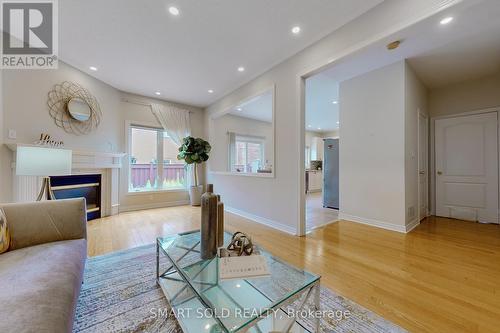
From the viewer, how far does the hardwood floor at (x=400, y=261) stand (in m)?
1.40

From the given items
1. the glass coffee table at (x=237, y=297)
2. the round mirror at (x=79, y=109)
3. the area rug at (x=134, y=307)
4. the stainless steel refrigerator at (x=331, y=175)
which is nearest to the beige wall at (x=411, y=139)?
the stainless steel refrigerator at (x=331, y=175)

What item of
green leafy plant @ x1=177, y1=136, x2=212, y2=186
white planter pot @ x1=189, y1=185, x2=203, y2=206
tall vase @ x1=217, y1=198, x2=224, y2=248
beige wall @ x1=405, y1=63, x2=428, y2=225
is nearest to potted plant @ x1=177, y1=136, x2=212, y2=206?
green leafy plant @ x1=177, y1=136, x2=212, y2=186

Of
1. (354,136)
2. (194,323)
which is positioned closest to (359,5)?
(354,136)

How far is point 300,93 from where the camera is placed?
2.89 metres

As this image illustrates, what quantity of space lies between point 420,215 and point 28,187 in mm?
6332

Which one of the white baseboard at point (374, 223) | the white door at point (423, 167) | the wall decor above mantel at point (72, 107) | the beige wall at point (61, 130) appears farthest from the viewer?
the white door at point (423, 167)

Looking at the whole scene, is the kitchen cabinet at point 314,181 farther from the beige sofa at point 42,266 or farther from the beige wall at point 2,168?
the beige wall at point 2,168

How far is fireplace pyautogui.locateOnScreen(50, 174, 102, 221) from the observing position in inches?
128

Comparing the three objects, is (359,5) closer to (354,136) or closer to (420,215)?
(354,136)

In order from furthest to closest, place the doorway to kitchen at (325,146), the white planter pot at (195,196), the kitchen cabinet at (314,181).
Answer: the kitchen cabinet at (314,181), the white planter pot at (195,196), the doorway to kitchen at (325,146)

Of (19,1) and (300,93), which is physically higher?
(19,1)

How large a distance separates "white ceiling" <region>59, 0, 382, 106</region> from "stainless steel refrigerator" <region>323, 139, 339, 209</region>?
2513mm

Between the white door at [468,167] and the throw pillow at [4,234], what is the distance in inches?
244

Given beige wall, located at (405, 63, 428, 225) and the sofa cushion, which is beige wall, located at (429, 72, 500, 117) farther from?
the sofa cushion
